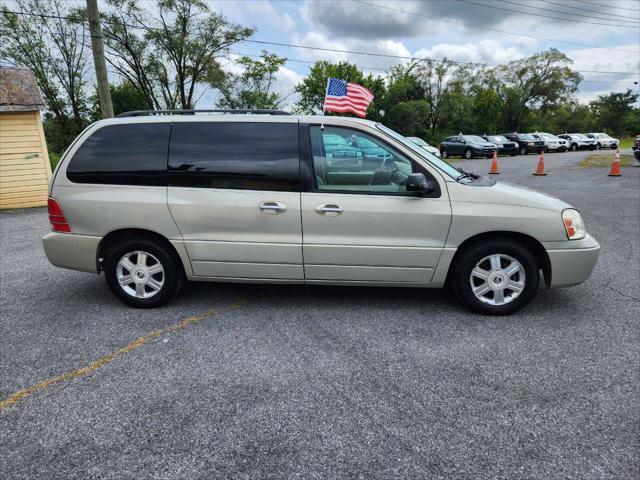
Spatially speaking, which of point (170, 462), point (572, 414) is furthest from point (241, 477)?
point (572, 414)

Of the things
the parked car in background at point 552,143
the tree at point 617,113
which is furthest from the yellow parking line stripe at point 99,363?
the tree at point 617,113

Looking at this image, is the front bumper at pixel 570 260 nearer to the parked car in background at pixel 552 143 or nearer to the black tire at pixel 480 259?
the black tire at pixel 480 259

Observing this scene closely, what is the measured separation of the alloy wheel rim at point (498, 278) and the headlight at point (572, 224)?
51 cm

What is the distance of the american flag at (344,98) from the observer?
13289 mm

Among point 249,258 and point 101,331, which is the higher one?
point 249,258

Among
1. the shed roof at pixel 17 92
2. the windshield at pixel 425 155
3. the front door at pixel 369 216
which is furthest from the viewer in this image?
the shed roof at pixel 17 92

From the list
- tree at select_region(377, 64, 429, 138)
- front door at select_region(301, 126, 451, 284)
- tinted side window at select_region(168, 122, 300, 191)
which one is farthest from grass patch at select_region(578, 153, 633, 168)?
tree at select_region(377, 64, 429, 138)

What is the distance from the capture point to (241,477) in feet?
7.11

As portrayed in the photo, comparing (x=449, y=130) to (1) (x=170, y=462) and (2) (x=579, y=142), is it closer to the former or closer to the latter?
(2) (x=579, y=142)

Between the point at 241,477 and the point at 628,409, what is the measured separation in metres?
2.34

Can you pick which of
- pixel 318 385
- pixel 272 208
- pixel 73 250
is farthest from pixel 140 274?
pixel 318 385

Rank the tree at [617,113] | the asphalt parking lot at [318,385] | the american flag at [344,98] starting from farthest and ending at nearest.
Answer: the tree at [617,113] → the american flag at [344,98] → the asphalt parking lot at [318,385]

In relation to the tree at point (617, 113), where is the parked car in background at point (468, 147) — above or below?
below

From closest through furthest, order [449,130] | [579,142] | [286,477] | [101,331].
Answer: [286,477], [101,331], [579,142], [449,130]
